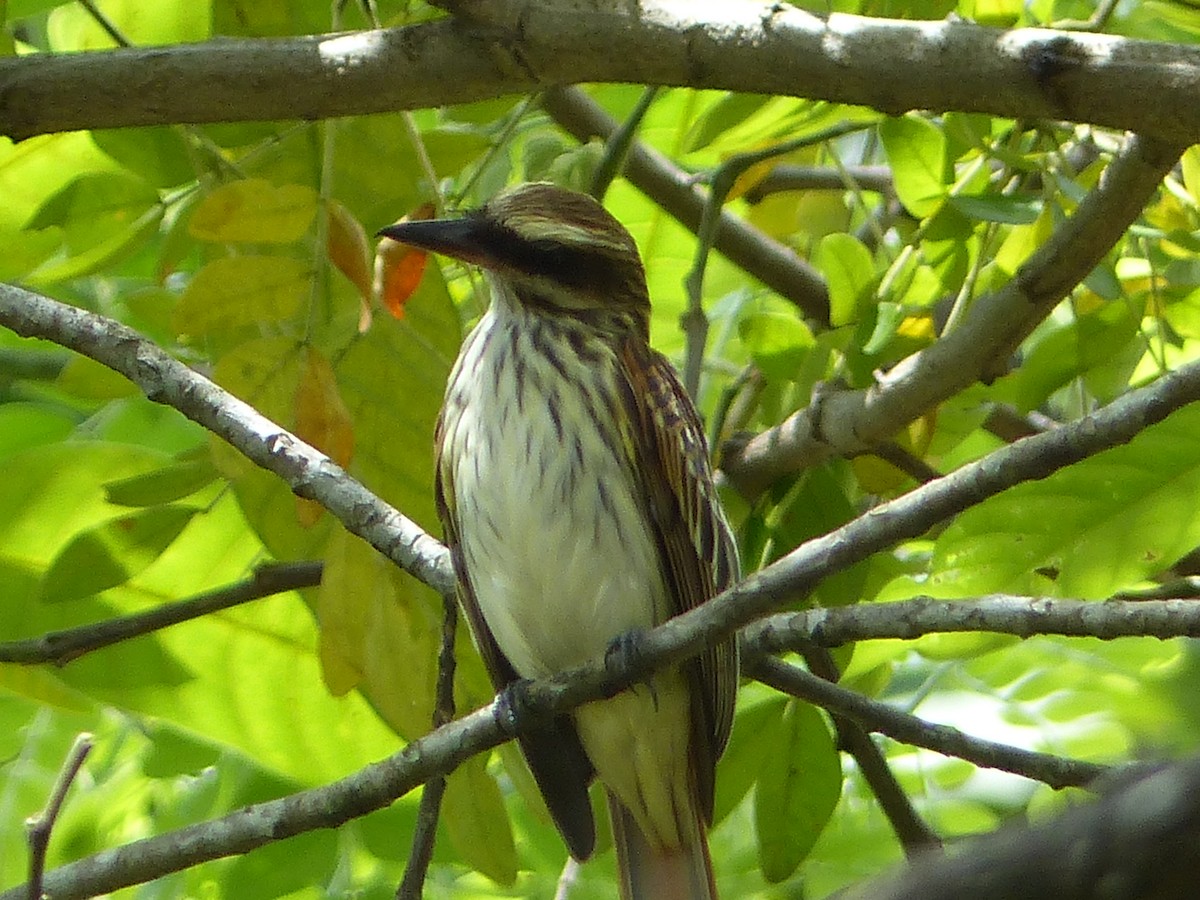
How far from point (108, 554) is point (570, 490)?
87 centimetres

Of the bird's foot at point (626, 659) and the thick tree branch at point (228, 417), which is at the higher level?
the thick tree branch at point (228, 417)

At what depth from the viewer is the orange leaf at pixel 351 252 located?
2969mm

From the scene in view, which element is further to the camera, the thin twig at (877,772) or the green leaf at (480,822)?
the thin twig at (877,772)

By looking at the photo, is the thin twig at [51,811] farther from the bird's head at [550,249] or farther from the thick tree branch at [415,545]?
the bird's head at [550,249]

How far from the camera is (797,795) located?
127 inches

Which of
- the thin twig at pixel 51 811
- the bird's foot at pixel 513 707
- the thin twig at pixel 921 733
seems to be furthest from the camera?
the thin twig at pixel 921 733

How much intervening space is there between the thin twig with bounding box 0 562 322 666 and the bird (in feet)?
1.09

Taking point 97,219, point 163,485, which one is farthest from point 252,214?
point 163,485

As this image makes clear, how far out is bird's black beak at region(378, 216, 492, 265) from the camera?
117 inches

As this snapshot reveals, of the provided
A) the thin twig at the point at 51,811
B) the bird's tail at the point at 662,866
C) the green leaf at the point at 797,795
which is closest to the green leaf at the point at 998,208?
the green leaf at the point at 797,795

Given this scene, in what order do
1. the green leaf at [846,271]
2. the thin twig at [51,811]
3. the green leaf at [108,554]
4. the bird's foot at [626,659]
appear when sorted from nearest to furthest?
1. the thin twig at [51,811]
2. the bird's foot at [626,659]
3. the green leaf at [108,554]
4. the green leaf at [846,271]

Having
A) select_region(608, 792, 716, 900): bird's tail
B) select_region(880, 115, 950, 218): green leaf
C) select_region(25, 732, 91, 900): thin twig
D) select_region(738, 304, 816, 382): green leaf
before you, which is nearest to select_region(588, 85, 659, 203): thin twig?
select_region(738, 304, 816, 382): green leaf

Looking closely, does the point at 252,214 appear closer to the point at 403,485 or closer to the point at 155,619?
the point at 403,485

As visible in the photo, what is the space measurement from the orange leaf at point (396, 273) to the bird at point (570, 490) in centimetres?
12
